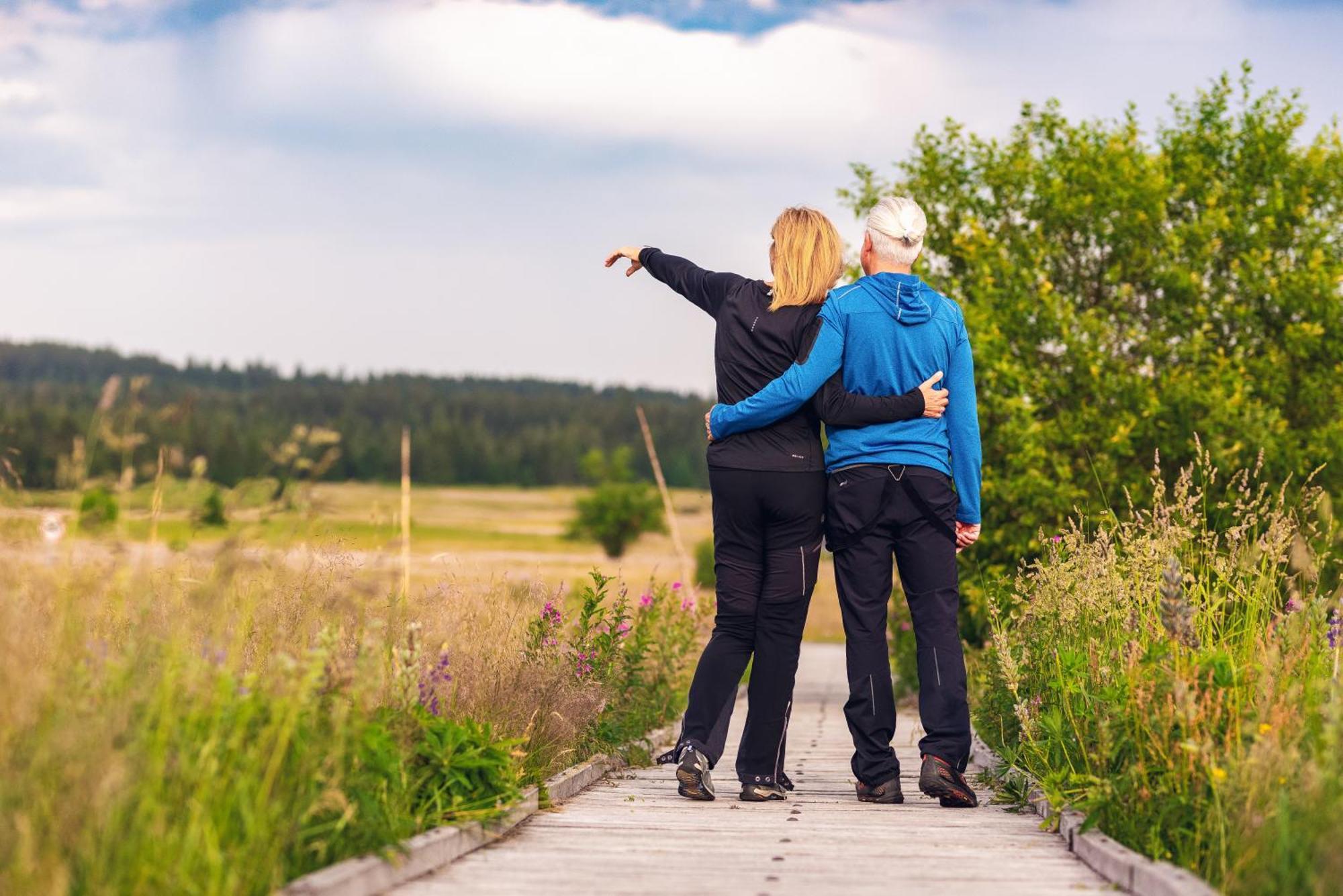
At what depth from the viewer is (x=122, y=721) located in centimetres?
362

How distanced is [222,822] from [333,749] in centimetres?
49

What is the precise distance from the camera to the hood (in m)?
6.11

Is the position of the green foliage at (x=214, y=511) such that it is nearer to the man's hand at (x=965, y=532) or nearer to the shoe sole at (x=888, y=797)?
the shoe sole at (x=888, y=797)

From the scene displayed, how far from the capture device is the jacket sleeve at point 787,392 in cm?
585

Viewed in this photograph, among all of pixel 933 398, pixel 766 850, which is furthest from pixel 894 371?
pixel 766 850

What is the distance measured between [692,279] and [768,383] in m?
0.66

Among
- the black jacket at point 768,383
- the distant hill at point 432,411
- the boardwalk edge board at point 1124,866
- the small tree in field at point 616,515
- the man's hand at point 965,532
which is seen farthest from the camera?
the small tree in field at point 616,515

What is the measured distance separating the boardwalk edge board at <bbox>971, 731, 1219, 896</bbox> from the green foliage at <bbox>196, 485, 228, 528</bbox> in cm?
287

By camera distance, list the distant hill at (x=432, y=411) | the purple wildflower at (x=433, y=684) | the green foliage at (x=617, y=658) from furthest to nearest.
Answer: the distant hill at (x=432, y=411) → the green foliage at (x=617, y=658) → the purple wildflower at (x=433, y=684)

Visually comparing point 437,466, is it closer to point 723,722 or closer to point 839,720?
point 839,720

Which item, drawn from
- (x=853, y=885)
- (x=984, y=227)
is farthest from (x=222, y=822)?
(x=984, y=227)

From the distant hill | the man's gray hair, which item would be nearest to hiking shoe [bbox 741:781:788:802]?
the man's gray hair

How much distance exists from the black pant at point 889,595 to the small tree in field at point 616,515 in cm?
9210

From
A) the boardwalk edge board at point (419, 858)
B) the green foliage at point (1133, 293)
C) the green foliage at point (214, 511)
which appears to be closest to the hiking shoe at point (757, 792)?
the boardwalk edge board at point (419, 858)
